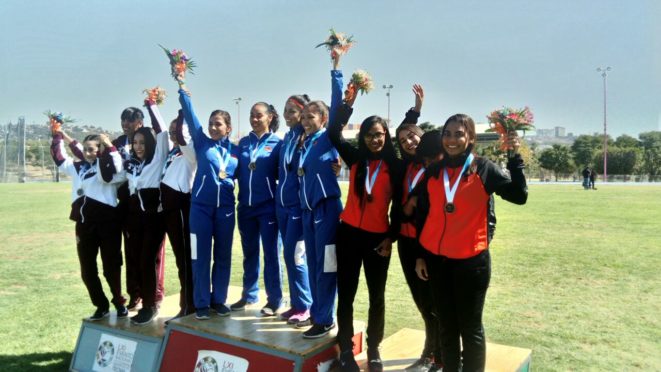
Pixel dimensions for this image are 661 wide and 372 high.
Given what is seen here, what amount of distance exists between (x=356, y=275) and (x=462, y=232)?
1.05 m

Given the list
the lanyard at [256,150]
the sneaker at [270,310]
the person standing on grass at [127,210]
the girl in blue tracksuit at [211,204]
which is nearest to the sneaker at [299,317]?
the sneaker at [270,310]

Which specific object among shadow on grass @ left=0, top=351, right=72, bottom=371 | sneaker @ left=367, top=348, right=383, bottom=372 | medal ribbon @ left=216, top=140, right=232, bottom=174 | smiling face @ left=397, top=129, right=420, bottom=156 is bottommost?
shadow on grass @ left=0, top=351, right=72, bottom=371

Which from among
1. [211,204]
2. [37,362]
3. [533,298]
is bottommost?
[37,362]

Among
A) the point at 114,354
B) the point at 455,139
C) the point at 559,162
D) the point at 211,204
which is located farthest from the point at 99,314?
the point at 559,162

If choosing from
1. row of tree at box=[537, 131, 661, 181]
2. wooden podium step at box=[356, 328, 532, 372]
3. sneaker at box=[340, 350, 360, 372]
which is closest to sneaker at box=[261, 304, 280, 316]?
wooden podium step at box=[356, 328, 532, 372]

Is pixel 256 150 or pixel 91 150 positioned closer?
pixel 256 150

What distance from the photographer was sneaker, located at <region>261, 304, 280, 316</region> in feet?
16.4

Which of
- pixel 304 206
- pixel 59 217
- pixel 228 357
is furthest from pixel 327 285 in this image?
pixel 59 217

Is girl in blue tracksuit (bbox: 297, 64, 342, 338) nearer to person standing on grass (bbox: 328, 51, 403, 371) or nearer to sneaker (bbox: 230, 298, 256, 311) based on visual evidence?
person standing on grass (bbox: 328, 51, 403, 371)

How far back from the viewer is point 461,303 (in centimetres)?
336

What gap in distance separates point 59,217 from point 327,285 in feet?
53.3

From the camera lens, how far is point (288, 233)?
15.0ft

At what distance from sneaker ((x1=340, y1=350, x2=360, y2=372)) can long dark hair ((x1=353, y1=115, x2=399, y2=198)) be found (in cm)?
127

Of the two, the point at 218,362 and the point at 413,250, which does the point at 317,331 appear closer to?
the point at 218,362
